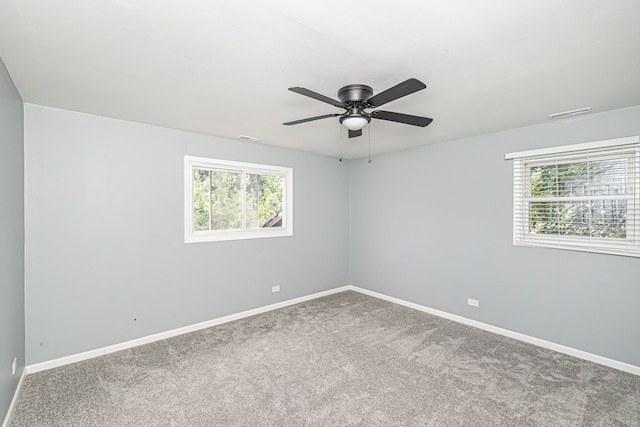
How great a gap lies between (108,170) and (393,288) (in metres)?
3.97

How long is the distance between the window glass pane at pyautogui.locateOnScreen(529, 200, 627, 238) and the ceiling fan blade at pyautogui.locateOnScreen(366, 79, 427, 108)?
246 centimetres

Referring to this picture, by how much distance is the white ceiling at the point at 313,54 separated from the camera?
140cm

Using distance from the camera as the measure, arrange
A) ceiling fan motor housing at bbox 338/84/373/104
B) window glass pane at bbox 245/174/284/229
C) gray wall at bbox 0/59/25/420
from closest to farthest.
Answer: gray wall at bbox 0/59/25/420, ceiling fan motor housing at bbox 338/84/373/104, window glass pane at bbox 245/174/284/229

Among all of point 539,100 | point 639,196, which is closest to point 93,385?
point 539,100

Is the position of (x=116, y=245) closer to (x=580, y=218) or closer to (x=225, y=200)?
(x=225, y=200)

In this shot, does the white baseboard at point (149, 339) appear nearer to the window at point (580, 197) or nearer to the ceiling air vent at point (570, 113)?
the window at point (580, 197)

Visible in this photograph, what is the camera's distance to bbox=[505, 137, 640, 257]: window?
2715 mm

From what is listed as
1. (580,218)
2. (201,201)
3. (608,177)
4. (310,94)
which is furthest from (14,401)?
(608,177)

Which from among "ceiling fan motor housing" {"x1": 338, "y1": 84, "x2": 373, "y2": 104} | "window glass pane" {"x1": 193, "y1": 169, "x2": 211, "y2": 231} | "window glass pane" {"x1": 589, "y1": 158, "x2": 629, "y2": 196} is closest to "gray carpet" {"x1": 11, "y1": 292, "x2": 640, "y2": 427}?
"window glass pane" {"x1": 193, "y1": 169, "x2": 211, "y2": 231}

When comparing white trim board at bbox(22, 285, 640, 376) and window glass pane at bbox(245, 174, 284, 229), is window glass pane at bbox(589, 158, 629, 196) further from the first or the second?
window glass pane at bbox(245, 174, 284, 229)

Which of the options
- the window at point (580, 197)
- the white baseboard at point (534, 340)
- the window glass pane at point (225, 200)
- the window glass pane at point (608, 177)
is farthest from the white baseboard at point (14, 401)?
the window glass pane at point (608, 177)

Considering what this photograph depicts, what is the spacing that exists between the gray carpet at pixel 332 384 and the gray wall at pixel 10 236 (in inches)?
15.0

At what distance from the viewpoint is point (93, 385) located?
2426 millimetres

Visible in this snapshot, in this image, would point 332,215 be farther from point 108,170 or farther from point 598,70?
point 598,70
